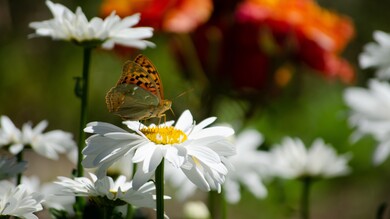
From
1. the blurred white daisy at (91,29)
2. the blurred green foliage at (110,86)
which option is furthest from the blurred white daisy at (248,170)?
the blurred green foliage at (110,86)

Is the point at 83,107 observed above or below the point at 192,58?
below

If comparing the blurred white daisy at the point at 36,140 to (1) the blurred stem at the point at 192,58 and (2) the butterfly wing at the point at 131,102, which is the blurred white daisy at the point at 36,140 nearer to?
(2) the butterfly wing at the point at 131,102

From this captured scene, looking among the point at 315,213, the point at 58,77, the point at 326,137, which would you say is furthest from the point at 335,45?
the point at 58,77

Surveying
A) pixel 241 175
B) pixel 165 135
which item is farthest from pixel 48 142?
pixel 241 175

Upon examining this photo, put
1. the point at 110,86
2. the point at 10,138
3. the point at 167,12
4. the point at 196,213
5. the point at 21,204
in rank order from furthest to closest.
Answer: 1. the point at 110,86
2. the point at 167,12
3. the point at 196,213
4. the point at 10,138
5. the point at 21,204

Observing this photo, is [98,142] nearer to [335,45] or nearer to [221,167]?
[221,167]

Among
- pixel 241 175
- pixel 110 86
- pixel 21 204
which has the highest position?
pixel 110 86

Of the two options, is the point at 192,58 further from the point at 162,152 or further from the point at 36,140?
the point at 162,152
